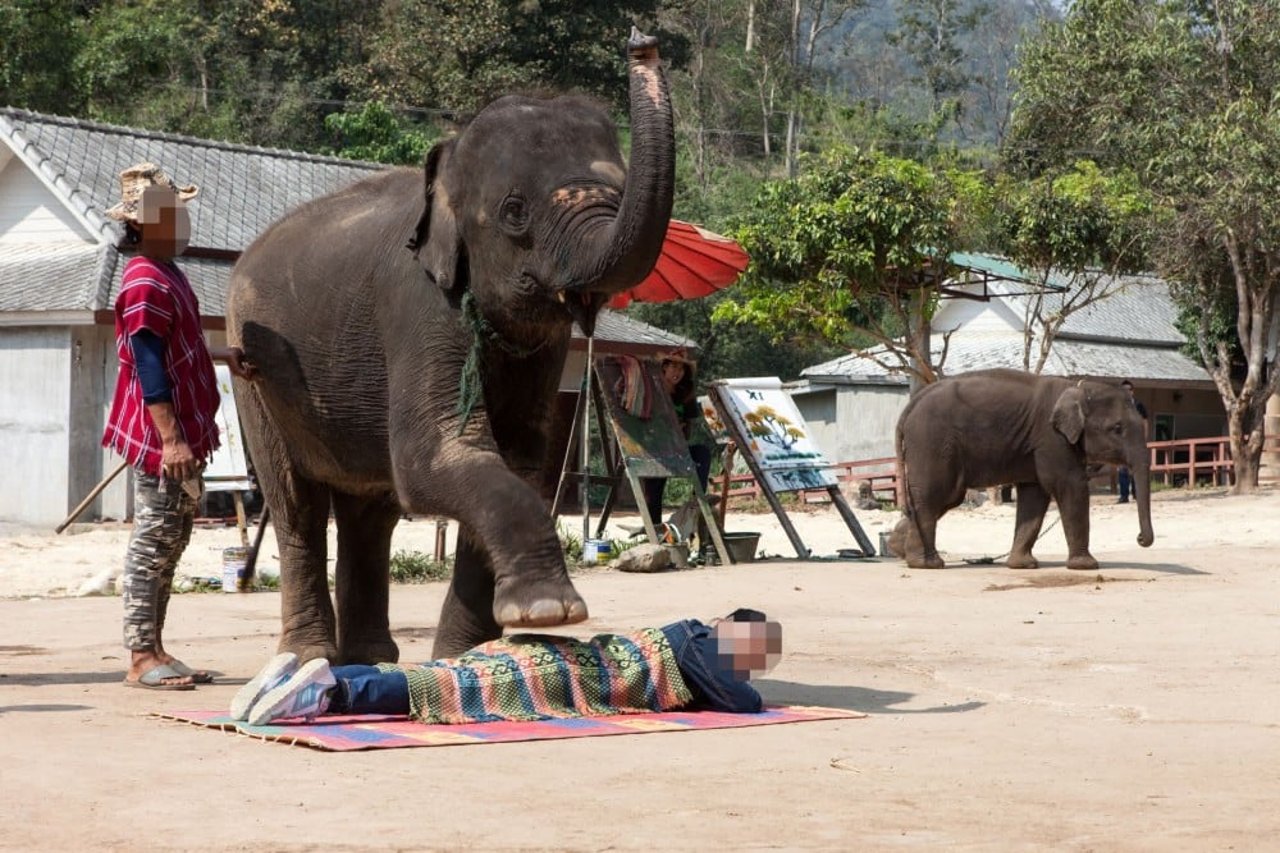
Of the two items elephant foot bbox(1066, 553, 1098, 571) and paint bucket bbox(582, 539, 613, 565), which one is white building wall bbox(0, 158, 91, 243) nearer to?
paint bucket bbox(582, 539, 613, 565)

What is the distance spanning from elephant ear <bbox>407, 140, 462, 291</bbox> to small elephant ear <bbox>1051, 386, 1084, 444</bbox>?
367 inches

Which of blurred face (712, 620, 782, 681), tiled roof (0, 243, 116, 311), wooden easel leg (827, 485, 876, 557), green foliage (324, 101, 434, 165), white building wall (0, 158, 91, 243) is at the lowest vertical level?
blurred face (712, 620, 782, 681)

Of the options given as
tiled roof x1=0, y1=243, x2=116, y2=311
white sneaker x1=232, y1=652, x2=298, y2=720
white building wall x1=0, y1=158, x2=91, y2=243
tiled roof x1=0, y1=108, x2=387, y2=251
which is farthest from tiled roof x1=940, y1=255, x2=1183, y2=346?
white sneaker x1=232, y1=652, x2=298, y2=720

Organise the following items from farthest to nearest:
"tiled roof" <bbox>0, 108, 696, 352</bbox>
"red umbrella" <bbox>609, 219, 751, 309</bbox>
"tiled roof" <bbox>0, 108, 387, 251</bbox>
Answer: "tiled roof" <bbox>0, 108, 387, 251</bbox>
"tiled roof" <bbox>0, 108, 696, 352</bbox>
"red umbrella" <bbox>609, 219, 751, 309</bbox>

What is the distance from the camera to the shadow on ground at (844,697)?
7.05 m

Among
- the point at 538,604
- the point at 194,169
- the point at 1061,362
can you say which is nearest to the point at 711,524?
the point at 538,604

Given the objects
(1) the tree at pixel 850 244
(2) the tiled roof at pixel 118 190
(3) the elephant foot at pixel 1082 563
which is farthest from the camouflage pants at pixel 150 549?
(1) the tree at pixel 850 244

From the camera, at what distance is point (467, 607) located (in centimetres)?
712

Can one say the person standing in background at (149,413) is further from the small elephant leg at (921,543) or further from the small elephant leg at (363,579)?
the small elephant leg at (921,543)

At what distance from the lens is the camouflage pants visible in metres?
7.45

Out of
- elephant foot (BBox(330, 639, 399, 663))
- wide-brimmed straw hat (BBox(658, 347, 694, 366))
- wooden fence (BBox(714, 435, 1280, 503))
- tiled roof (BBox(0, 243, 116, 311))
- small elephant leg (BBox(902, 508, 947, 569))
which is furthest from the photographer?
wooden fence (BBox(714, 435, 1280, 503))

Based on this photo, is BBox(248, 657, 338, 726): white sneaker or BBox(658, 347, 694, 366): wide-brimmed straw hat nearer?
BBox(248, 657, 338, 726): white sneaker

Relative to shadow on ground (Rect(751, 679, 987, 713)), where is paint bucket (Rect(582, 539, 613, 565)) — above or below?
above

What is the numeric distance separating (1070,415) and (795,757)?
1012 cm
